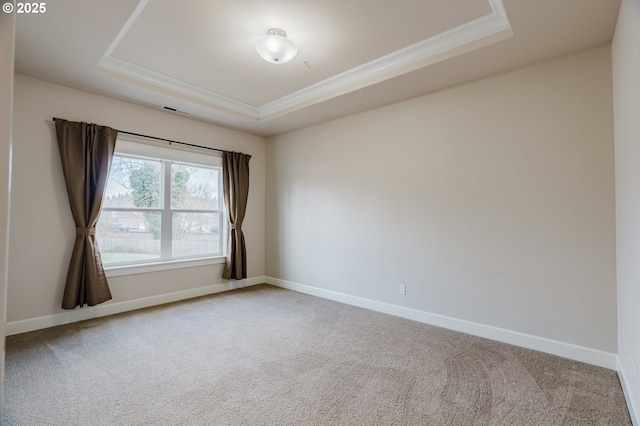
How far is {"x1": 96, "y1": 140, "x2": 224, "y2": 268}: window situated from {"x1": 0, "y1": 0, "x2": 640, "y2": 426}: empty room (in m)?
0.03

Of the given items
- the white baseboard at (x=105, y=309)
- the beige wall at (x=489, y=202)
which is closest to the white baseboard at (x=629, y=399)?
the beige wall at (x=489, y=202)

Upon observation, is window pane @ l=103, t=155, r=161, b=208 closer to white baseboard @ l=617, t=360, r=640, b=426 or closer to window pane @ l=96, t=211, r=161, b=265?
window pane @ l=96, t=211, r=161, b=265

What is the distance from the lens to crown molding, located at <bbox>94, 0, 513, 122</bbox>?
256cm

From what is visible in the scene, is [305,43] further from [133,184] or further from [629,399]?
[629,399]

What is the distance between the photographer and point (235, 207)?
506 centimetres

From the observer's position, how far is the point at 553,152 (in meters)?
2.78

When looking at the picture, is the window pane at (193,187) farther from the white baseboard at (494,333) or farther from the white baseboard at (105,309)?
the white baseboard at (494,333)

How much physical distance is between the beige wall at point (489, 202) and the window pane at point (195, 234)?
1.80m

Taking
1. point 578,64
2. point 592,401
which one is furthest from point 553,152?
point 592,401

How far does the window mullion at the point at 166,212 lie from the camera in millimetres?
4418

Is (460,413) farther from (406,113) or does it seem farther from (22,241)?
(22,241)

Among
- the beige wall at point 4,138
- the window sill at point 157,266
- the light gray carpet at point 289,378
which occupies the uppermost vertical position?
the beige wall at point 4,138

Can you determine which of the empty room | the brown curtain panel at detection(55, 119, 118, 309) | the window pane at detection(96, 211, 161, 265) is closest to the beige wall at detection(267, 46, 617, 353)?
the empty room

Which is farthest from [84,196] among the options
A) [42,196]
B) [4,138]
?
[4,138]
